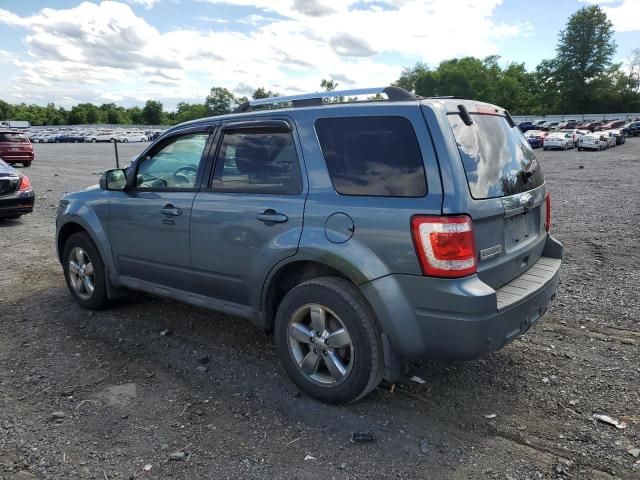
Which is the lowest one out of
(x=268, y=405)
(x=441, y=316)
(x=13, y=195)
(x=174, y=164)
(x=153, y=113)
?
(x=268, y=405)

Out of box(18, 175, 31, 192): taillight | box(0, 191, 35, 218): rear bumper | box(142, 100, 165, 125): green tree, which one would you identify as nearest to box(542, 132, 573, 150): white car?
box(18, 175, 31, 192): taillight

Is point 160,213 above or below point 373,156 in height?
below

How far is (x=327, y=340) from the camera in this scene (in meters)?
3.34

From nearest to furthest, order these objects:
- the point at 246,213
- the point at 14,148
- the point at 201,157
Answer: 1. the point at 246,213
2. the point at 201,157
3. the point at 14,148

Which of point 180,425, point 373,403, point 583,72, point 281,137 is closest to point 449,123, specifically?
point 281,137

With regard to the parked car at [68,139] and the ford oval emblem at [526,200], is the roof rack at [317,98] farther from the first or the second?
the parked car at [68,139]

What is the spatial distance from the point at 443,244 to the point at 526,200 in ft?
3.14

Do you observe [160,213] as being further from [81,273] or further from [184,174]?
[81,273]

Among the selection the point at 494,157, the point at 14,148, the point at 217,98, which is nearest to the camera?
the point at 494,157

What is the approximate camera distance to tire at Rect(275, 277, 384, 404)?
3166mm

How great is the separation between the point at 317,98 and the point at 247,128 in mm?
569

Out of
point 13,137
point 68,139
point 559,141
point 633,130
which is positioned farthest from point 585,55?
point 13,137

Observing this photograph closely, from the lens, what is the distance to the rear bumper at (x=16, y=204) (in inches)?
379

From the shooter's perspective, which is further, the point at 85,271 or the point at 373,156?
the point at 85,271
